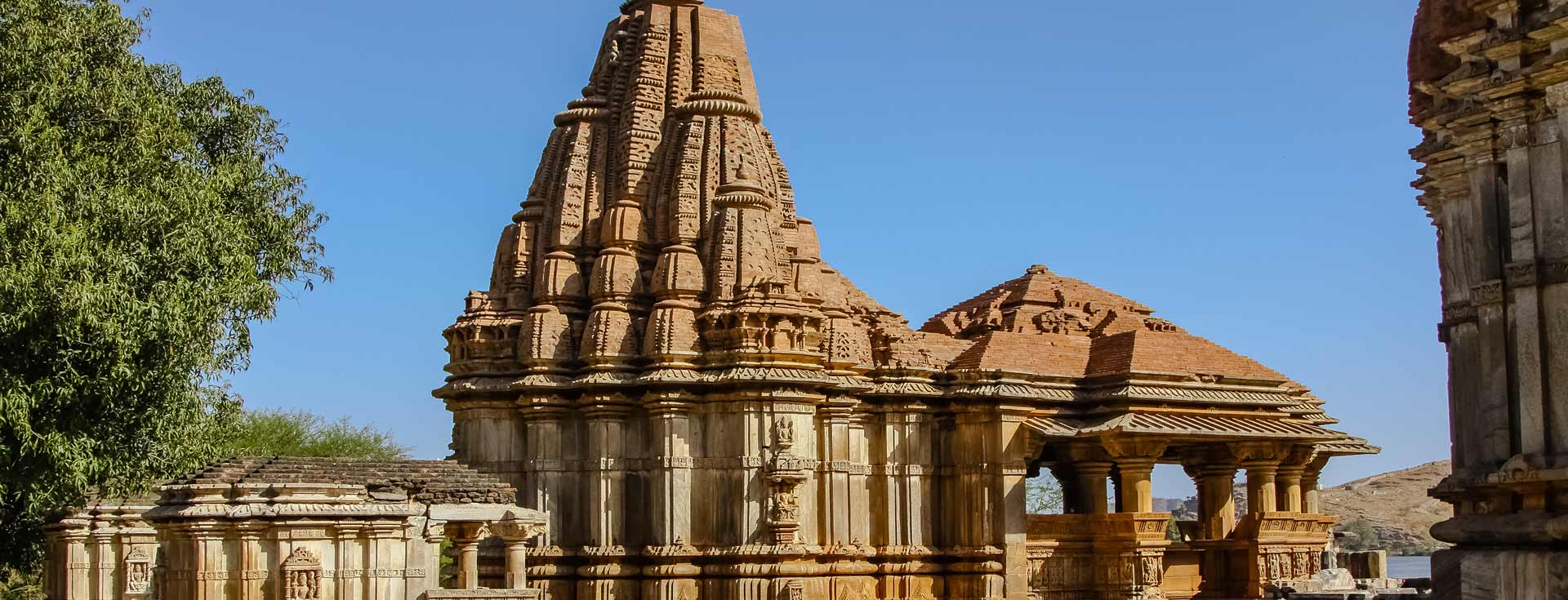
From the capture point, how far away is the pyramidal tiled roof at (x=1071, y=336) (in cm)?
3170

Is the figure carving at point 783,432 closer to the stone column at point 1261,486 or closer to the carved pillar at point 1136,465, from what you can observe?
the carved pillar at point 1136,465

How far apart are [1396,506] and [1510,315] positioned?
12201cm

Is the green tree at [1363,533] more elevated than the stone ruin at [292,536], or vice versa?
the stone ruin at [292,536]

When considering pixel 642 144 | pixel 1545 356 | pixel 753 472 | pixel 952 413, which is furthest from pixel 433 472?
pixel 1545 356

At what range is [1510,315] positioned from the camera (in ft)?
46.9

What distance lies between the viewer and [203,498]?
18234 mm

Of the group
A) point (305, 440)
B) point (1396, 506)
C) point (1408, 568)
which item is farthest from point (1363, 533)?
point (305, 440)

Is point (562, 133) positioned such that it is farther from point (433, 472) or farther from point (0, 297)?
point (0, 297)

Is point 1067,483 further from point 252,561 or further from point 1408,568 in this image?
point 1408,568

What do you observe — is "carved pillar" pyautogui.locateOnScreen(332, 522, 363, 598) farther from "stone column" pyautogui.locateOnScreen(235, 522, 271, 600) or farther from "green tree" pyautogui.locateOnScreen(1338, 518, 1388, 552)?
→ "green tree" pyautogui.locateOnScreen(1338, 518, 1388, 552)

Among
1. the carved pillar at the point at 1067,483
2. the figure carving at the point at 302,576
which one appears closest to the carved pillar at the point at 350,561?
the figure carving at the point at 302,576

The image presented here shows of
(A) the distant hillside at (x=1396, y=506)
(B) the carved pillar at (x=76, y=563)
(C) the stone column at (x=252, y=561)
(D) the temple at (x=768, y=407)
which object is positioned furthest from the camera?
(A) the distant hillside at (x=1396, y=506)

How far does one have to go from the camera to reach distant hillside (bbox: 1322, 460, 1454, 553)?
393 ft

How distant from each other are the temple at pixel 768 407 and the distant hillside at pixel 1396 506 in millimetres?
85273
